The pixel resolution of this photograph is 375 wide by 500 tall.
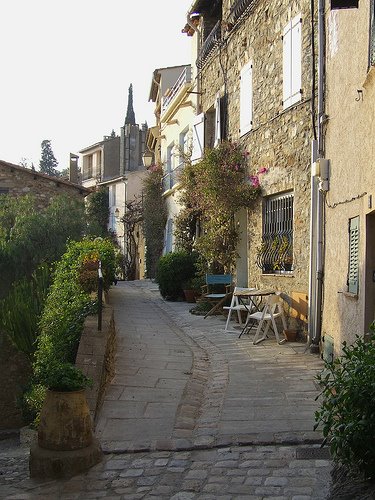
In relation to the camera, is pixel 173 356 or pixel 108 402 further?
pixel 173 356

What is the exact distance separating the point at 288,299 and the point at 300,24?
4327 millimetres

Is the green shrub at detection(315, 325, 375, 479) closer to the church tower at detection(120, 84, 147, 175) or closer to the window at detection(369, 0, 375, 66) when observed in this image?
the window at detection(369, 0, 375, 66)

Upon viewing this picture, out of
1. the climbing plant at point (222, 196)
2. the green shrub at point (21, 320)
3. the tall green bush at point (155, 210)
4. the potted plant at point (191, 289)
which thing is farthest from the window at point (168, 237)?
the green shrub at point (21, 320)

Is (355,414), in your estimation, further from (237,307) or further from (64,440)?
(237,307)

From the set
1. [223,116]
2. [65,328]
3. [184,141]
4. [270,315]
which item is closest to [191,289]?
[223,116]

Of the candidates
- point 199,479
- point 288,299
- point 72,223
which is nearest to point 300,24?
point 288,299

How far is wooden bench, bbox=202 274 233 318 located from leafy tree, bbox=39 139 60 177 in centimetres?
6429

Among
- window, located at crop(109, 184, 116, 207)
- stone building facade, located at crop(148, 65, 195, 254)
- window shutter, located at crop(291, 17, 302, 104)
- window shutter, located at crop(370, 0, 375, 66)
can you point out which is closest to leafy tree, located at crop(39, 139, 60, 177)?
window, located at crop(109, 184, 116, 207)

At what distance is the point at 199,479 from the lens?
4.54 m

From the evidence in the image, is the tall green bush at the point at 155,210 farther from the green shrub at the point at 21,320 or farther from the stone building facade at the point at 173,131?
the green shrub at the point at 21,320

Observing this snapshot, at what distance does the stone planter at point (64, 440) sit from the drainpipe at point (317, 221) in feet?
14.6

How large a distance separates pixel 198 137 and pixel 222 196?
4325 mm

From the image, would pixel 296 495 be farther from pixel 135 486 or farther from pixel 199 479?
pixel 135 486

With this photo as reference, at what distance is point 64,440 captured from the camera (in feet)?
16.6
